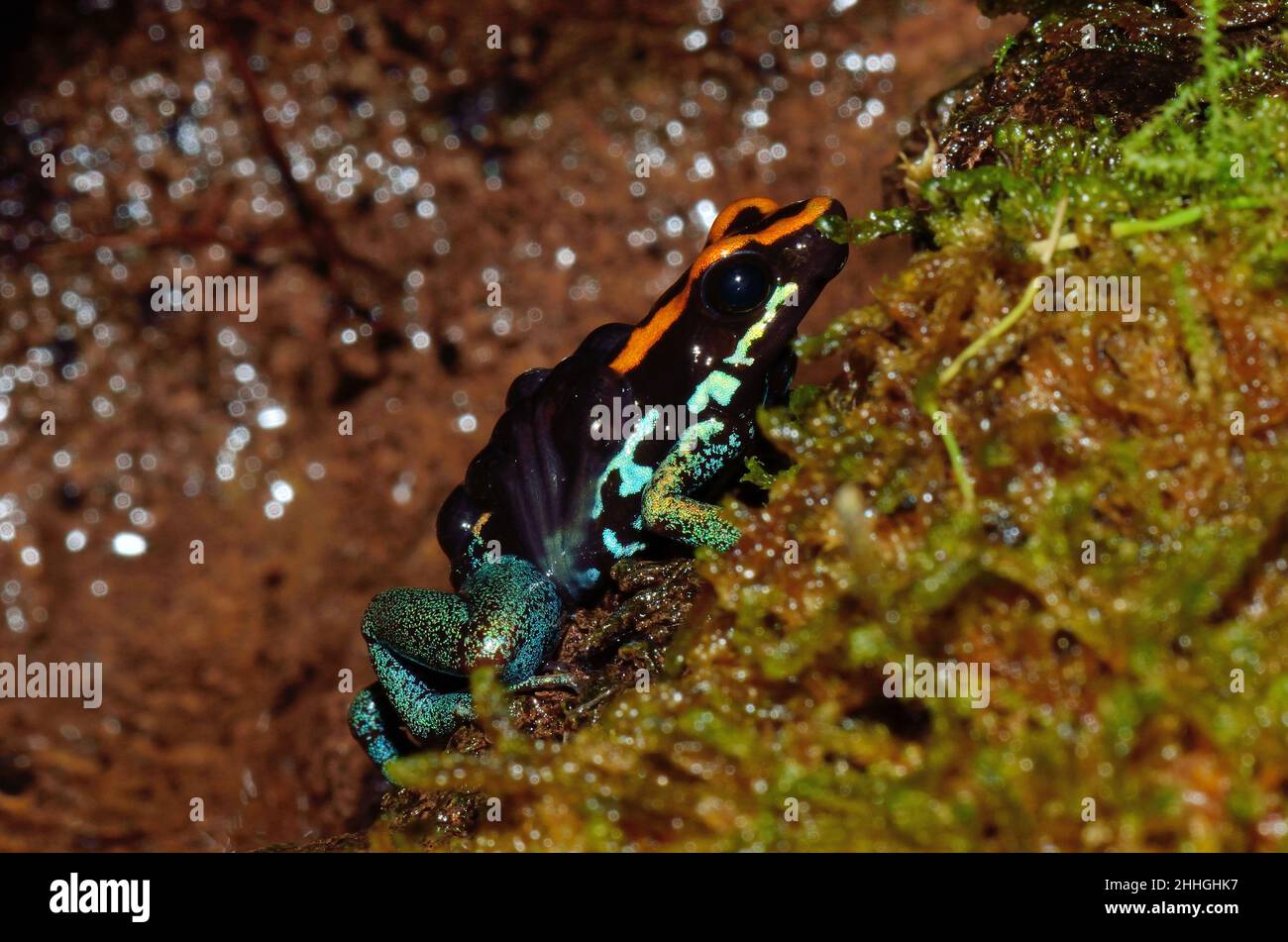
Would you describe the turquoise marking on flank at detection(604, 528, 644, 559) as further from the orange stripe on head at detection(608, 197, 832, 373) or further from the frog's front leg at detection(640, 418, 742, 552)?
the orange stripe on head at detection(608, 197, 832, 373)

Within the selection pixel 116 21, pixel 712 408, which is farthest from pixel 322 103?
pixel 712 408

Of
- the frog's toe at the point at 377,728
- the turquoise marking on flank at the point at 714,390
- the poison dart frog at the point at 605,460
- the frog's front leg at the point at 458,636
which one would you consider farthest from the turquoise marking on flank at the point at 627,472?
the frog's toe at the point at 377,728

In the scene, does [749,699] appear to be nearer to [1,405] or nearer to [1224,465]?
[1224,465]

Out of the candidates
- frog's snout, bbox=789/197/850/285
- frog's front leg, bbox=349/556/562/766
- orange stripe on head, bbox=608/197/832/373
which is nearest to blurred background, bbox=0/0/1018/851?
frog's front leg, bbox=349/556/562/766

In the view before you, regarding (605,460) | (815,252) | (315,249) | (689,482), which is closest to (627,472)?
(605,460)
